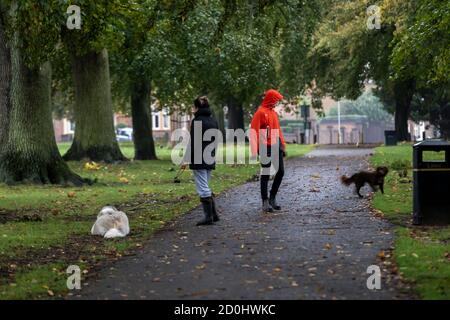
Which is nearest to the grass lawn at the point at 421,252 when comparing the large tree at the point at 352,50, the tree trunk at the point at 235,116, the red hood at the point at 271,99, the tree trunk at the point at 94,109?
the red hood at the point at 271,99

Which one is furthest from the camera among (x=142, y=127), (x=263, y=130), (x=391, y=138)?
(x=391, y=138)

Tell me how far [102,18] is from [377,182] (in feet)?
19.6

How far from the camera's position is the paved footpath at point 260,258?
326 inches

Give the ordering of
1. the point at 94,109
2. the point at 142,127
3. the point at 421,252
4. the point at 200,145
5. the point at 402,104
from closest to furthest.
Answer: the point at 421,252, the point at 200,145, the point at 94,109, the point at 142,127, the point at 402,104

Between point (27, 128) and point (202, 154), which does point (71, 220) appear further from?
point (27, 128)

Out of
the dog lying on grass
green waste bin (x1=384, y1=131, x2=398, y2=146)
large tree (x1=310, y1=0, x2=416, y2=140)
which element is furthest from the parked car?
the dog lying on grass

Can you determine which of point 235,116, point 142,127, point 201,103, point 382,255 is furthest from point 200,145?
point 235,116

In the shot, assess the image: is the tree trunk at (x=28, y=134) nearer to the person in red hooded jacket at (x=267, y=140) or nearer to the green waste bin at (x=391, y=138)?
the person in red hooded jacket at (x=267, y=140)

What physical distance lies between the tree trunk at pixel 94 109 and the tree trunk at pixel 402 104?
2285cm

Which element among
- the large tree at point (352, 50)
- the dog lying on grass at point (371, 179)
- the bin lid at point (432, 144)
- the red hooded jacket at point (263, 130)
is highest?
the large tree at point (352, 50)

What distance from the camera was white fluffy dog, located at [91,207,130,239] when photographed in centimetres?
1248

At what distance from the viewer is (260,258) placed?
10094 millimetres

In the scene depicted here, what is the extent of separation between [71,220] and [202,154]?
307 centimetres
